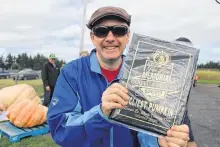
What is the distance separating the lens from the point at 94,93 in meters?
2.00

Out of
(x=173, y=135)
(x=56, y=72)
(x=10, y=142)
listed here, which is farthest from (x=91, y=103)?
(x=56, y=72)

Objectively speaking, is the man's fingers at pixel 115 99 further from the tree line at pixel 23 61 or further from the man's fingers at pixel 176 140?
the tree line at pixel 23 61

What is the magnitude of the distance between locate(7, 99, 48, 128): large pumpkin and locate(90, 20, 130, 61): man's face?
19.1ft

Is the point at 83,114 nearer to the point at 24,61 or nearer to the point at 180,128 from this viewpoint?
the point at 180,128

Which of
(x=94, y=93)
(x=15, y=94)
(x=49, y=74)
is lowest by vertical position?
(x=15, y=94)

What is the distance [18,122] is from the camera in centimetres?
737

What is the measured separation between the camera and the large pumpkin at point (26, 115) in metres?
7.39

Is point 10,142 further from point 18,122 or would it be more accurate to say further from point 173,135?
point 173,135

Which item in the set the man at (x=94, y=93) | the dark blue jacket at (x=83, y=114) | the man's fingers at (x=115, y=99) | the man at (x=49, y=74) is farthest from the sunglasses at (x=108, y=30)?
the man at (x=49, y=74)

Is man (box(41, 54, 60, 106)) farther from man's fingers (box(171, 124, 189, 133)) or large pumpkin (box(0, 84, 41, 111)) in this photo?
man's fingers (box(171, 124, 189, 133))

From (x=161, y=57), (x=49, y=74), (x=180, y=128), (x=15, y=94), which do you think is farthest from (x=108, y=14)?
(x=49, y=74)

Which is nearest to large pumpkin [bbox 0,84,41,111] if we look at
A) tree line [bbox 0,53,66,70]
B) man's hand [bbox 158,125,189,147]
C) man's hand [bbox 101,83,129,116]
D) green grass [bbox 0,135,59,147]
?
green grass [bbox 0,135,59,147]

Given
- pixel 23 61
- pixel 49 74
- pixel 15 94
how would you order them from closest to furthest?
pixel 15 94
pixel 49 74
pixel 23 61

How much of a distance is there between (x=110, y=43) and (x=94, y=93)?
Result: 355mm
